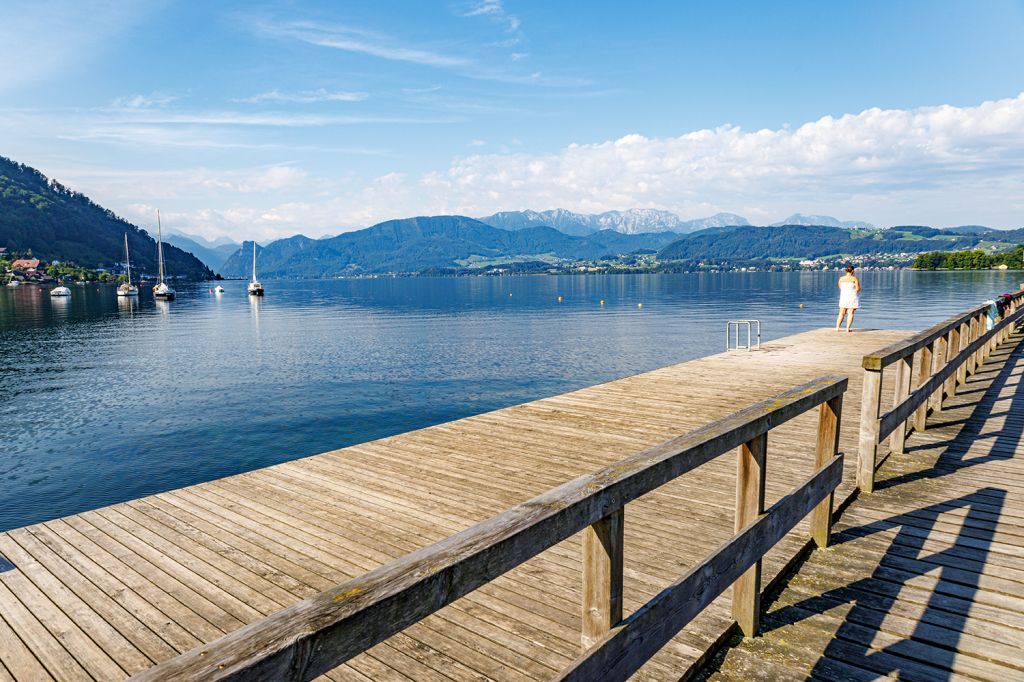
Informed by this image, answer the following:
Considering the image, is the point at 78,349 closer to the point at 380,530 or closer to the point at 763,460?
the point at 380,530

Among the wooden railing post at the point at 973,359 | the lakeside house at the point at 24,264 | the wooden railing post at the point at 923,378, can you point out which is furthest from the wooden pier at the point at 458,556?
the lakeside house at the point at 24,264

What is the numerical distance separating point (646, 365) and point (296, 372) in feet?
75.1

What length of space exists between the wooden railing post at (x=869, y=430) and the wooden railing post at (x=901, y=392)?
36.5 inches

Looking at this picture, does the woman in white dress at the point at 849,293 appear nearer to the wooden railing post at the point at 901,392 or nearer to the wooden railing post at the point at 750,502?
the wooden railing post at the point at 901,392

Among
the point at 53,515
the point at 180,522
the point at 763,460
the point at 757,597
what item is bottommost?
the point at 53,515

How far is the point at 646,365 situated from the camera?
39.5 m

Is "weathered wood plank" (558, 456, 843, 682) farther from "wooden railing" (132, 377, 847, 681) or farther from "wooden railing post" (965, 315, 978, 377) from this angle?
"wooden railing post" (965, 315, 978, 377)

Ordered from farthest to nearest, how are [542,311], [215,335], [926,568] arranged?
1. [542,311]
2. [215,335]
3. [926,568]

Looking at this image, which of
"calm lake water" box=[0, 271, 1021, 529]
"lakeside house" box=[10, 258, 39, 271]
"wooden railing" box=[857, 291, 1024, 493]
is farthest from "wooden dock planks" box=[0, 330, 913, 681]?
"lakeside house" box=[10, 258, 39, 271]

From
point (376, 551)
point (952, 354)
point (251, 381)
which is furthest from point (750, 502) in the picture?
point (251, 381)

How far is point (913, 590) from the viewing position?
16.3 feet

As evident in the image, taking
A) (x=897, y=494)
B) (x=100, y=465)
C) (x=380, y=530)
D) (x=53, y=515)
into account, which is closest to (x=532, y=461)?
(x=380, y=530)

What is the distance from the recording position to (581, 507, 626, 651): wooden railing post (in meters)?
2.87

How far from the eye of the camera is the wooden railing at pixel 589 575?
1639mm
